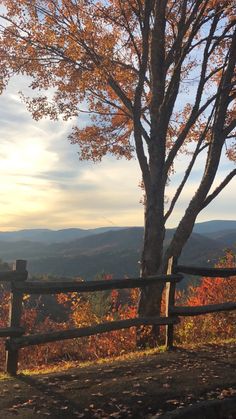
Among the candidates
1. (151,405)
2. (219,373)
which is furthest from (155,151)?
(151,405)

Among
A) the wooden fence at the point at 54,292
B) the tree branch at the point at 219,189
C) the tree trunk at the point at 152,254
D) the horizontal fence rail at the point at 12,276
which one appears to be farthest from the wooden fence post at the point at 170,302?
the tree branch at the point at 219,189

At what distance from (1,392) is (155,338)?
600 centimetres

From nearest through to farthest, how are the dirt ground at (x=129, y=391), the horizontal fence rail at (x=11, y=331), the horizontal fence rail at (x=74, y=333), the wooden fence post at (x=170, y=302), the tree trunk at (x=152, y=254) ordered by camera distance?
the dirt ground at (x=129, y=391), the horizontal fence rail at (x=11, y=331), the horizontal fence rail at (x=74, y=333), the wooden fence post at (x=170, y=302), the tree trunk at (x=152, y=254)

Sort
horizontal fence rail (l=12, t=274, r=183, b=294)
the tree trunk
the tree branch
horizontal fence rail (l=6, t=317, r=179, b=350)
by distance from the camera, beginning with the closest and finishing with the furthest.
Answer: horizontal fence rail (l=6, t=317, r=179, b=350), horizontal fence rail (l=12, t=274, r=183, b=294), the tree trunk, the tree branch

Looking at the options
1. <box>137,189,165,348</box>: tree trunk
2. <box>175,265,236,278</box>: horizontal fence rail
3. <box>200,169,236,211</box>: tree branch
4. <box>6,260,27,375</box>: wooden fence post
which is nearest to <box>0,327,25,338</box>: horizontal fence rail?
<box>6,260,27,375</box>: wooden fence post

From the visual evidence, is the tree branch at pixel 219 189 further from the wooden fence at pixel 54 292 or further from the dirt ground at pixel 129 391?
the dirt ground at pixel 129 391

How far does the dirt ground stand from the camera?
5996mm

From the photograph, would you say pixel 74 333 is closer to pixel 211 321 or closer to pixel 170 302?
pixel 170 302

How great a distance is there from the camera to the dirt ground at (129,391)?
19.7 feet

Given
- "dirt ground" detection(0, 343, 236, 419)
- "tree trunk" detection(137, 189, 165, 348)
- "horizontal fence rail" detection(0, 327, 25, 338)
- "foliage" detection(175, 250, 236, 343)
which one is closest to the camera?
"dirt ground" detection(0, 343, 236, 419)

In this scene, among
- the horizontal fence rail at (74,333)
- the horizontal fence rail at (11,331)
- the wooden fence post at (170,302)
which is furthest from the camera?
the wooden fence post at (170,302)

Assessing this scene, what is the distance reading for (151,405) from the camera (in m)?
6.23

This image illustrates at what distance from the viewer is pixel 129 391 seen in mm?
6715

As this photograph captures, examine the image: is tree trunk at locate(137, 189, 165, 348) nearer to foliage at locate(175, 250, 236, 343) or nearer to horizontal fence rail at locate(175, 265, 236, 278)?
foliage at locate(175, 250, 236, 343)
